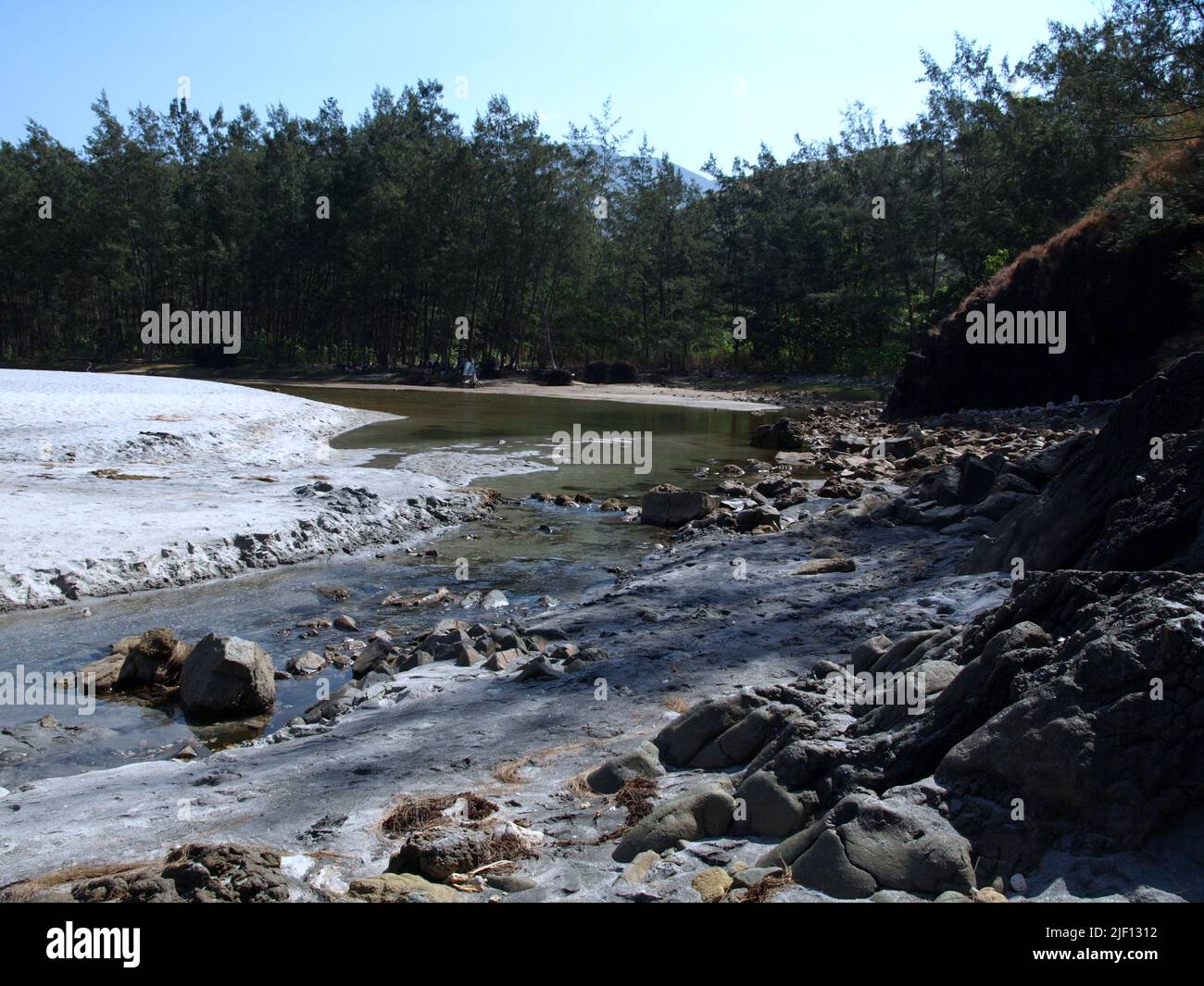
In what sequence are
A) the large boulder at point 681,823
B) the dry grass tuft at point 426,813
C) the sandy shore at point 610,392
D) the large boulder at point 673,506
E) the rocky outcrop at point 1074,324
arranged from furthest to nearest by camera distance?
the sandy shore at point 610,392 → the rocky outcrop at point 1074,324 → the large boulder at point 673,506 → the dry grass tuft at point 426,813 → the large boulder at point 681,823

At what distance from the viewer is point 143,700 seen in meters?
7.97

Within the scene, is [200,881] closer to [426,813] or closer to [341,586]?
[426,813]

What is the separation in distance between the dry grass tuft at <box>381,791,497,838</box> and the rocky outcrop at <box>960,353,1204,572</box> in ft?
12.7

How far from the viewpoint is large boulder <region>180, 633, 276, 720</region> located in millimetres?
7590

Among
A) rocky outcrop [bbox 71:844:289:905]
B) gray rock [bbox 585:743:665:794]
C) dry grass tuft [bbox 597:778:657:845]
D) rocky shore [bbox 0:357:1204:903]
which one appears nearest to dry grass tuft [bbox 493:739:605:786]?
rocky shore [bbox 0:357:1204:903]

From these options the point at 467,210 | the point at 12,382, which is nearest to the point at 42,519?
the point at 12,382

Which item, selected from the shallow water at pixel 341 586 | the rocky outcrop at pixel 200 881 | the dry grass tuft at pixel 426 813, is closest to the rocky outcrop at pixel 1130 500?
the dry grass tuft at pixel 426 813

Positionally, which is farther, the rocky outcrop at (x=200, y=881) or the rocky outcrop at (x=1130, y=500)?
the rocky outcrop at (x=1130, y=500)

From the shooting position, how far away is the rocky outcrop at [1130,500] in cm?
591

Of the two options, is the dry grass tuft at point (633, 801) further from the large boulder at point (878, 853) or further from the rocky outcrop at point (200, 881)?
the rocky outcrop at point (200, 881)

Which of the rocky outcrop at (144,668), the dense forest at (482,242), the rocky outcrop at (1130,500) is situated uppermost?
the dense forest at (482,242)

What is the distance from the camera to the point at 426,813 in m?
4.98

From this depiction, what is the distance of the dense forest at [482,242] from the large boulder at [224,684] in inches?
1568
